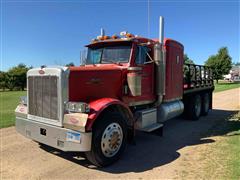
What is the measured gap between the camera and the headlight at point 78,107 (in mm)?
4305

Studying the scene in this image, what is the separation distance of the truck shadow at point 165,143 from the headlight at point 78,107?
4.21 feet

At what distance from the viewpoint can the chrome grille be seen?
459 centimetres

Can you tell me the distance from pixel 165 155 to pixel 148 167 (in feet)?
2.80

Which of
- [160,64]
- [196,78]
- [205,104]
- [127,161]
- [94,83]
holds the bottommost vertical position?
[127,161]

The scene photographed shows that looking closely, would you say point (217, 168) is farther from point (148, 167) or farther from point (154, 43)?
point (154, 43)

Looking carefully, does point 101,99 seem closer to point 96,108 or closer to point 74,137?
point 96,108

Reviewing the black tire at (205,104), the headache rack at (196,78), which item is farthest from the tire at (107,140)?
the black tire at (205,104)

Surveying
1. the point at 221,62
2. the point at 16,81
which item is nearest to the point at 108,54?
the point at 16,81

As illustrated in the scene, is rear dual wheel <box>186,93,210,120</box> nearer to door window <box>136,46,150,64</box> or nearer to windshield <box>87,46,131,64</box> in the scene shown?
door window <box>136,46,150,64</box>

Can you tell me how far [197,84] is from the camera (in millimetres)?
10438

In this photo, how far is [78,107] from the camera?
4.34 m

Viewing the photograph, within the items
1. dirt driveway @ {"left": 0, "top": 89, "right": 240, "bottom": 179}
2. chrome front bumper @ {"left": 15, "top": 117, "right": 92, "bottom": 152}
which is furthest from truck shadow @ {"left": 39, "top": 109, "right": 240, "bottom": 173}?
chrome front bumper @ {"left": 15, "top": 117, "right": 92, "bottom": 152}

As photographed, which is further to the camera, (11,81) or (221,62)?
(221,62)

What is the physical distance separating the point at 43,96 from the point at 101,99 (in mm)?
1191
